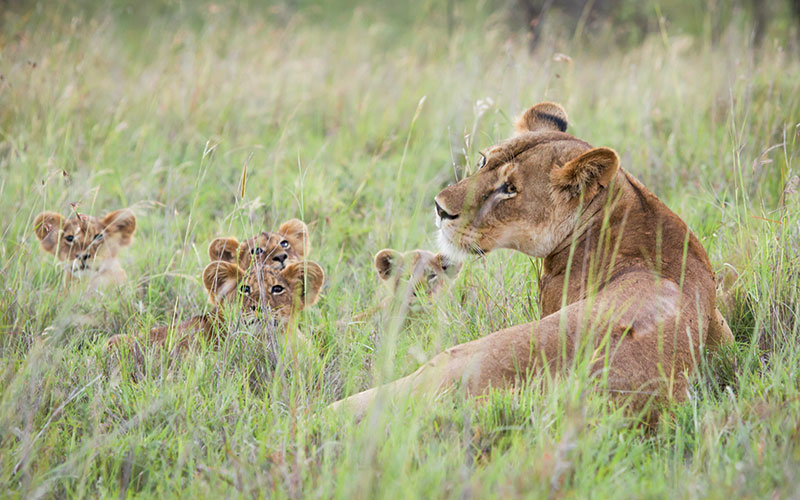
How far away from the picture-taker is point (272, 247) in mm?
4082

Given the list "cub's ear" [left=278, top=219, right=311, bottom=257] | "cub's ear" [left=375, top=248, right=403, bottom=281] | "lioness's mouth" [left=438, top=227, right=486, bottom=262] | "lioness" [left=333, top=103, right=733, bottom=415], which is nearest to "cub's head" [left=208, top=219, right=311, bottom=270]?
"cub's ear" [left=278, top=219, right=311, bottom=257]

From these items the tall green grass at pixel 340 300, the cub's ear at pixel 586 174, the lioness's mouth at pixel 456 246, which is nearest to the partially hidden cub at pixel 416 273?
the tall green grass at pixel 340 300

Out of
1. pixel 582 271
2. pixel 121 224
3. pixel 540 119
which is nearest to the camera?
pixel 582 271

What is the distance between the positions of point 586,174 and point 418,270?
57.7 inches

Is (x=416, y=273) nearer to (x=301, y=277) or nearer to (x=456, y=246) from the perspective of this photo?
(x=301, y=277)

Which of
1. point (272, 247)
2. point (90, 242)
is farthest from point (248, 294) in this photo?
point (90, 242)

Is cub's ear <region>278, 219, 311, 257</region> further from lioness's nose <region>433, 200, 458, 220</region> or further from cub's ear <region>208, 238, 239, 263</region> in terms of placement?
lioness's nose <region>433, 200, 458, 220</region>

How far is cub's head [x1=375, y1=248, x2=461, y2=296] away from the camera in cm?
417

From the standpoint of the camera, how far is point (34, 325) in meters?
3.59

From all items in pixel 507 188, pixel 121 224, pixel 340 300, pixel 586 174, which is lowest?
pixel 340 300

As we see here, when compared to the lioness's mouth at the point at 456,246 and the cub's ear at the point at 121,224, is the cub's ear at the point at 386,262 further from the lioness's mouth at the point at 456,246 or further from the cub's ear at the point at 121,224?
the cub's ear at the point at 121,224

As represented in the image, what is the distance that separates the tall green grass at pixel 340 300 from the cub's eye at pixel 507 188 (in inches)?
25.3

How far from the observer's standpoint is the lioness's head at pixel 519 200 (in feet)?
10.3

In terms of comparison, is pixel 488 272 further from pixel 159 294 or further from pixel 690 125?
pixel 690 125
